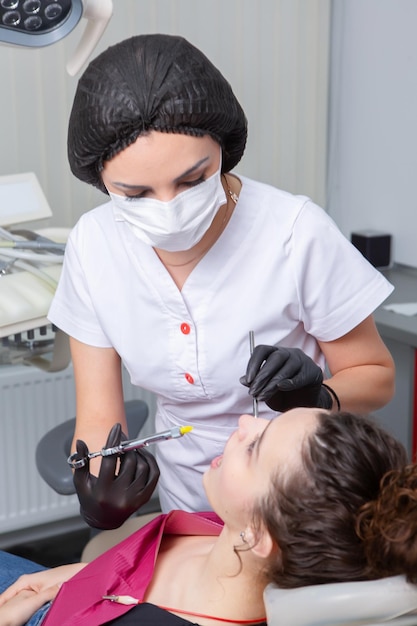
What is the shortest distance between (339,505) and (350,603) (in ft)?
0.52

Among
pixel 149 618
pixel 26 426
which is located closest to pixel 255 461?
pixel 149 618

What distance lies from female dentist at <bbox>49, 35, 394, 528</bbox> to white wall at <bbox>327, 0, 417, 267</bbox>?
132 cm

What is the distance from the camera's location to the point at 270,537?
1.14 metres

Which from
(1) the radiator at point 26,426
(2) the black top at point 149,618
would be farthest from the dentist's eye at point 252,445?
(1) the radiator at point 26,426

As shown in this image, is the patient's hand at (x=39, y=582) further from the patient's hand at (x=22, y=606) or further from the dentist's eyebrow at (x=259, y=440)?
the dentist's eyebrow at (x=259, y=440)

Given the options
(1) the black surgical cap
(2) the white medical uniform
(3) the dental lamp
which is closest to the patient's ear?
(2) the white medical uniform

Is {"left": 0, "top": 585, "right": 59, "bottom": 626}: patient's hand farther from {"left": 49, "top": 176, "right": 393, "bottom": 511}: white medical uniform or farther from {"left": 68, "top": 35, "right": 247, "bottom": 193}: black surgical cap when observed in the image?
{"left": 68, "top": 35, "right": 247, "bottom": 193}: black surgical cap

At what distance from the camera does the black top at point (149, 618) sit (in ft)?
3.85

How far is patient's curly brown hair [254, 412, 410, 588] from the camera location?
1041mm

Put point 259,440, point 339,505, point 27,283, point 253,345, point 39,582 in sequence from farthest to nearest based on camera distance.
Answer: point 27,283
point 39,582
point 253,345
point 259,440
point 339,505

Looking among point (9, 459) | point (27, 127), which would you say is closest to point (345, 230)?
point (27, 127)

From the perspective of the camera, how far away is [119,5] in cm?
244

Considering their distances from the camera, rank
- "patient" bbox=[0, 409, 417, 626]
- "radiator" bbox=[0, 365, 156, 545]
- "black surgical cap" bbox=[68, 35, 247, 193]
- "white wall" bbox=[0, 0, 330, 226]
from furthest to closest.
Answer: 1. "radiator" bbox=[0, 365, 156, 545]
2. "white wall" bbox=[0, 0, 330, 226]
3. "black surgical cap" bbox=[68, 35, 247, 193]
4. "patient" bbox=[0, 409, 417, 626]

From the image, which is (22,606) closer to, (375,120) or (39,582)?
(39,582)
